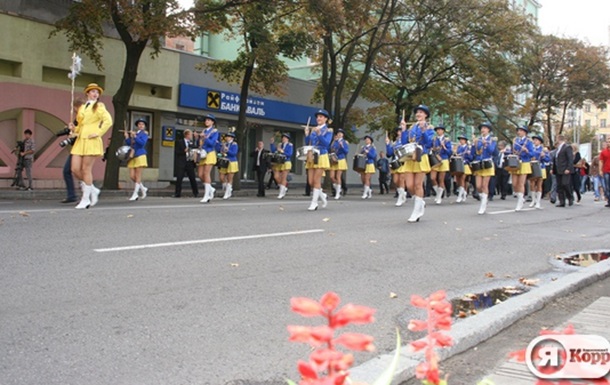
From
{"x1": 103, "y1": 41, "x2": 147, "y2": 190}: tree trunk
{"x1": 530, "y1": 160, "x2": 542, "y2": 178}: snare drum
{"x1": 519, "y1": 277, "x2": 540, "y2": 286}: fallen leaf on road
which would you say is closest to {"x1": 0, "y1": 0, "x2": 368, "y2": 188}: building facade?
{"x1": 103, "y1": 41, "x2": 147, "y2": 190}: tree trunk

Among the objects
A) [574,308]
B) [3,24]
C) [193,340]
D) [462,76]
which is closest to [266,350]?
[193,340]

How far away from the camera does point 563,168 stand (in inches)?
725

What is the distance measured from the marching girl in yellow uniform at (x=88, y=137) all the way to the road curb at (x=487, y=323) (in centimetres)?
861

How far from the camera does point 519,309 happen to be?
4.95m

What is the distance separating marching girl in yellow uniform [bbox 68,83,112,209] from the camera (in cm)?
1152

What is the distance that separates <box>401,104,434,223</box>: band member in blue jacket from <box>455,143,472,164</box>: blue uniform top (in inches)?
348

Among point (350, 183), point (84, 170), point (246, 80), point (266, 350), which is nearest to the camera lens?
point (266, 350)

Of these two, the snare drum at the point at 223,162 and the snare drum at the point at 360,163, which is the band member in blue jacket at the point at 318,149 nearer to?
the snare drum at the point at 223,162

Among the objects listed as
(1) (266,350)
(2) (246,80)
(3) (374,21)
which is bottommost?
(1) (266,350)

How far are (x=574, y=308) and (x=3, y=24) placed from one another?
62.5ft

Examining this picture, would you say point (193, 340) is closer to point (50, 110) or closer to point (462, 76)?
point (50, 110)

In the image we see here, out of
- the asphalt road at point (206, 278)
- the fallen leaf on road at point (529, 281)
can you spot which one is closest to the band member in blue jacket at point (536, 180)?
the asphalt road at point (206, 278)

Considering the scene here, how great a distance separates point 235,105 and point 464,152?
34.9ft

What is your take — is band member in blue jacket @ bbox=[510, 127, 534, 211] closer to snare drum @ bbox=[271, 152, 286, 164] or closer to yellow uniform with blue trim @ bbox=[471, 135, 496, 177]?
yellow uniform with blue trim @ bbox=[471, 135, 496, 177]
